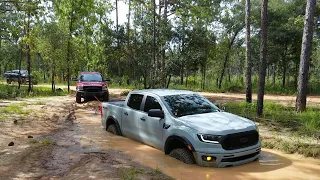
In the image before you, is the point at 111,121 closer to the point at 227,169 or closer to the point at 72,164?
the point at 72,164

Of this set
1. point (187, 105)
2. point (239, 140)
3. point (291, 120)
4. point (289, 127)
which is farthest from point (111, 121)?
point (291, 120)

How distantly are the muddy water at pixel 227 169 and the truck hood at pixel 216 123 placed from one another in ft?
2.39

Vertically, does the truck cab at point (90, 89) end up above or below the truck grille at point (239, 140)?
above

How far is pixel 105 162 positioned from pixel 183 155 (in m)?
1.64

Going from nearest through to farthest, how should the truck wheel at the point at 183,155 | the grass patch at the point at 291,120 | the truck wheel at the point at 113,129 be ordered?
the truck wheel at the point at 183,155 < the truck wheel at the point at 113,129 < the grass patch at the point at 291,120

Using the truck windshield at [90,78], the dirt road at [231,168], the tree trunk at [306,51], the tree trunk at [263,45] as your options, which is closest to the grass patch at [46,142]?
the dirt road at [231,168]

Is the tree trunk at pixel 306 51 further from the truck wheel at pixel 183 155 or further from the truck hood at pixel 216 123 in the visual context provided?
the truck wheel at pixel 183 155

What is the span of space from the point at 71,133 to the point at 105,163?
12.9ft

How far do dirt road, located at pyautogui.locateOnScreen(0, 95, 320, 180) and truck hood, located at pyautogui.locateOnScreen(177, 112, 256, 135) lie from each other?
0.73 metres

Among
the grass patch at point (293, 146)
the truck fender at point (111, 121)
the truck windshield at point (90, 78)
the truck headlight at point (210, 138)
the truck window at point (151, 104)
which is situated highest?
the truck windshield at point (90, 78)

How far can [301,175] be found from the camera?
19.1ft

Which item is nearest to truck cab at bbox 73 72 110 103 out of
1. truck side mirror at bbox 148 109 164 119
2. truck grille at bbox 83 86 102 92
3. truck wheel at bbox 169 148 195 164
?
truck grille at bbox 83 86 102 92

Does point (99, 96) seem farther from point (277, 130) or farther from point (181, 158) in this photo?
point (181, 158)

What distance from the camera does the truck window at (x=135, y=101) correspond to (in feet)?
26.1
